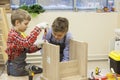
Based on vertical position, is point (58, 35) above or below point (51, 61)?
above

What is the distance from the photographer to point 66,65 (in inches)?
69.6

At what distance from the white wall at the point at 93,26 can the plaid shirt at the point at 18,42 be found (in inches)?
53.0

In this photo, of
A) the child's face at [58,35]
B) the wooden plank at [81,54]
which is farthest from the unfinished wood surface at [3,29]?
the wooden plank at [81,54]

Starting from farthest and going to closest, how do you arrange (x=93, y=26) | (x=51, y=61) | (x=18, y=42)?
(x=93, y=26) < (x=18, y=42) < (x=51, y=61)

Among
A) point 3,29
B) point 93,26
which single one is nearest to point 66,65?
point 3,29

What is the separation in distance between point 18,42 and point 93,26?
68.4 inches

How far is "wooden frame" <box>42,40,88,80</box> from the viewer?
67.3 inches

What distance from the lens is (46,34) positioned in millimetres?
2088

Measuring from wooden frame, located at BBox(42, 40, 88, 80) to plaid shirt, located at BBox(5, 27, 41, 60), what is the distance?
0.44 ft

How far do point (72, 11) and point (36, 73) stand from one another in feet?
5.54

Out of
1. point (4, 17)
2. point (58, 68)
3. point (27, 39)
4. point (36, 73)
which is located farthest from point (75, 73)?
point (4, 17)

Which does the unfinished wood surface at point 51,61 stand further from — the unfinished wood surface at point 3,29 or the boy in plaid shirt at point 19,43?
the unfinished wood surface at point 3,29

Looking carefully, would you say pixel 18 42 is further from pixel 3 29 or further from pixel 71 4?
pixel 71 4

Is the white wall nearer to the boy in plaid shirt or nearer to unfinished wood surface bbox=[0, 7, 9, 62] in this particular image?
unfinished wood surface bbox=[0, 7, 9, 62]
